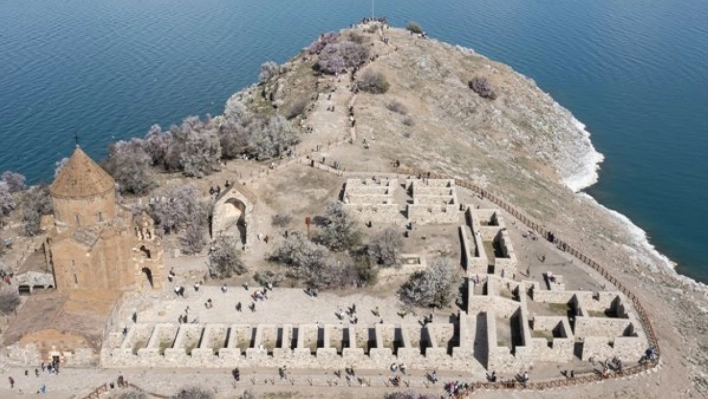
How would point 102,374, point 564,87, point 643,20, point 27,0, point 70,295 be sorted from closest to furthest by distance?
point 102,374, point 70,295, point 564,87, point 643,20, point 27,0

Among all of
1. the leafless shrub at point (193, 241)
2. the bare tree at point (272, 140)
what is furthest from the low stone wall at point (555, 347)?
the bare tree at point (272, 140)

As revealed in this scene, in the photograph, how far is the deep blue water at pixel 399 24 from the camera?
70375mm

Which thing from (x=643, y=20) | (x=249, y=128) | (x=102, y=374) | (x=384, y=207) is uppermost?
(x=643, y=20)

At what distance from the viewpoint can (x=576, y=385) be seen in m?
33.4

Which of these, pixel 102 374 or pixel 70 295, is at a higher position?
pixel 70 295

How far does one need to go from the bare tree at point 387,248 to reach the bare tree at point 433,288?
2079 mm

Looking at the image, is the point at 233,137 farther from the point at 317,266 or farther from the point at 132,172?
the point at 317,266

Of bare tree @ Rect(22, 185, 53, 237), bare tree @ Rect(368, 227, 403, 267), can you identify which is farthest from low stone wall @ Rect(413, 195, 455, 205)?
bare tree @ Rect(22, 185, 53, 237)

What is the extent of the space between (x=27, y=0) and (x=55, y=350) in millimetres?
117370

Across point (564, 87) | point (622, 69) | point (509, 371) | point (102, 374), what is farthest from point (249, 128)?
point (622, 69)

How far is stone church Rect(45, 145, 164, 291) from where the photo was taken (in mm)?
35188

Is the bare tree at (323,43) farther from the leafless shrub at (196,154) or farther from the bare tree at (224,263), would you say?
the bare tree at (224,263)

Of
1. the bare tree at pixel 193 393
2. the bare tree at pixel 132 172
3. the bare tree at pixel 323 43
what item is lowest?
the bare tree at pixel 193 393

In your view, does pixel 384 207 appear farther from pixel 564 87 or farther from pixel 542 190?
pixel 564 87
